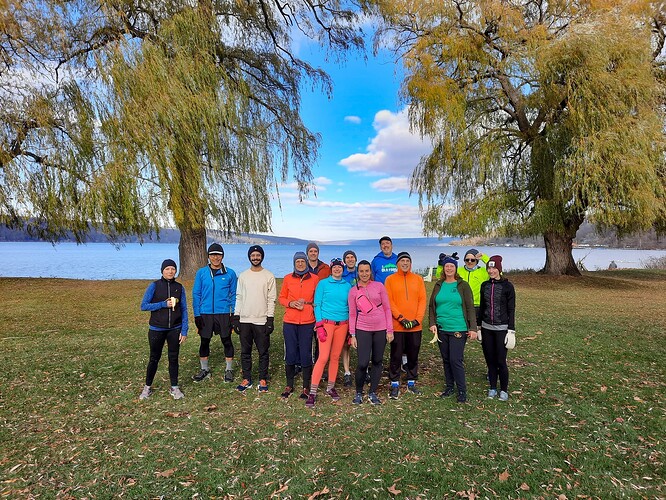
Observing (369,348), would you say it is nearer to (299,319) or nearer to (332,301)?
(332,301)

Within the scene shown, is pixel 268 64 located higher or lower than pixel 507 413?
higher

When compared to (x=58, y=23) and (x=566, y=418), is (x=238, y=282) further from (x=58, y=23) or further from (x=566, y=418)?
(x=58, y=23)

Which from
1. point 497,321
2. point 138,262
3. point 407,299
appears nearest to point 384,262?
point 407,299

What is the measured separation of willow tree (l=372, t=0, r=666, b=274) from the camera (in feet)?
45.4

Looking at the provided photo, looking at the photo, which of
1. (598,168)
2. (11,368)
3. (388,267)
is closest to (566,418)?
(388,267)

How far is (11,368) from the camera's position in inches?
248

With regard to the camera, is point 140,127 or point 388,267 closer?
point 388,267

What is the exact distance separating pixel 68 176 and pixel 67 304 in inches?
166

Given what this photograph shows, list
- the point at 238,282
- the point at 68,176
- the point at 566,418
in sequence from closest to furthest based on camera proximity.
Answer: the point at 566,418 < the point at 238,282 < the point at 68,176

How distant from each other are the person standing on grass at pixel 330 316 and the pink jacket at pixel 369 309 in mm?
159

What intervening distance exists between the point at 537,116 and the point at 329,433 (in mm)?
17839

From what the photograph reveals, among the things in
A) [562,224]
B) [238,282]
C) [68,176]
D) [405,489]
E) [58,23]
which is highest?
[58,23]

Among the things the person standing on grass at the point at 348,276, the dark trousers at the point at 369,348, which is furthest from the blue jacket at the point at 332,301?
the person standing on grass at the point at 348,276

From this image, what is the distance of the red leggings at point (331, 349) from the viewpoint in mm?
5129
